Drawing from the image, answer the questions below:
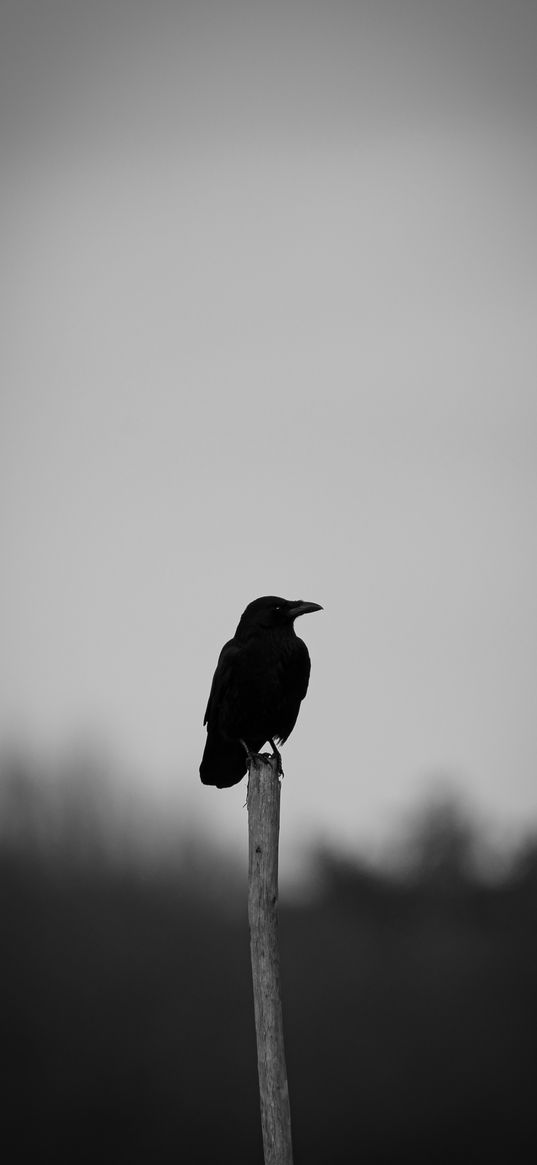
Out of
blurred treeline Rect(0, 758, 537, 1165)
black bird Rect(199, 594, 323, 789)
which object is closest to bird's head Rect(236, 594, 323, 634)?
black bird Rect(199, 594, 323, 789)

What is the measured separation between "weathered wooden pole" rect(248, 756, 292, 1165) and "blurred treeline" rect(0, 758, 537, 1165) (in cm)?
331

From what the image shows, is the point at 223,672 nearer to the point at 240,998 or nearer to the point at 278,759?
the point at 278,759

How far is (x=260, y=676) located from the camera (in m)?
4.20

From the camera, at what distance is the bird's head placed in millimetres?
4262

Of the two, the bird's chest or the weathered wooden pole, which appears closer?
the weathered wooden pole

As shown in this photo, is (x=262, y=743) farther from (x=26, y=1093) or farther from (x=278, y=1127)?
(x=26, y=1093)

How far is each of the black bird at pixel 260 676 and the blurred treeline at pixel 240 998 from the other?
8.81 feet

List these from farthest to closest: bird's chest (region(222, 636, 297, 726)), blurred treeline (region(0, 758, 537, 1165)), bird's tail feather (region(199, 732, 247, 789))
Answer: blurred treeline (region(0, 758, 537, 1165)), bird's tail feather (region(199, 732, 247, 789)), bird's chest (region(222, 636, 297, 726))

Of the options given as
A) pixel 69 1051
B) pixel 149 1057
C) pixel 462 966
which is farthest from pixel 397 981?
pixel 69 1051

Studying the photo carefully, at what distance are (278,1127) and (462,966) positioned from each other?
365 centimetres

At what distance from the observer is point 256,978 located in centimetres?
341

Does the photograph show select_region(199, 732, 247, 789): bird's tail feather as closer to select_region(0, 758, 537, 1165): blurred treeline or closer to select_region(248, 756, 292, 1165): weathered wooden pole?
select_region(248, 756, 292, 1165): weathered wooden pole

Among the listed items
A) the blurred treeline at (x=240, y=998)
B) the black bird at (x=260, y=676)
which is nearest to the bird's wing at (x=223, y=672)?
the black bird at (x=260, y=676)

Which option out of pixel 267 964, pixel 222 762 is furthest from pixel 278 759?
pixel 267 964
